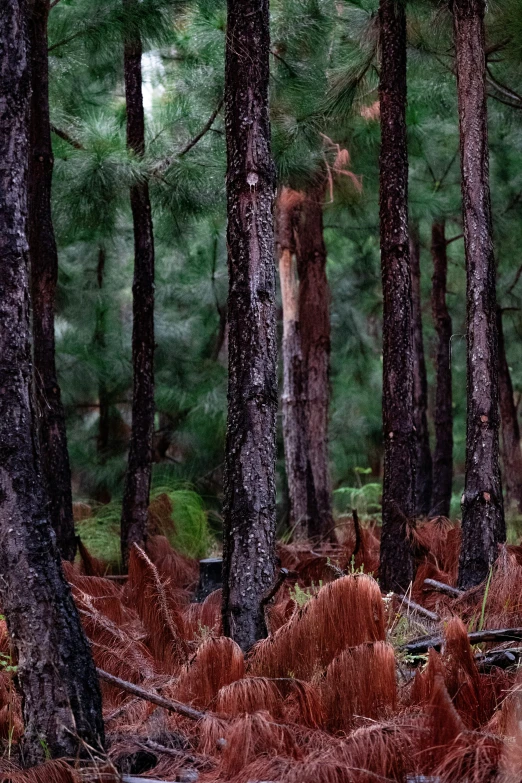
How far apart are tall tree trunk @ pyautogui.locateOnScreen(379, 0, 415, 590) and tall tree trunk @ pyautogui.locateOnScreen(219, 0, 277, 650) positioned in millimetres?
1883

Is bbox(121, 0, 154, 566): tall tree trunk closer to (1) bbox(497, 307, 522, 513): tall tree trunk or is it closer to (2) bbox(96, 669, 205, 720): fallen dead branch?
(2) bbox(96, 669, 205, 720): fallen dead branch

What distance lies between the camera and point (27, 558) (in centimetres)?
344

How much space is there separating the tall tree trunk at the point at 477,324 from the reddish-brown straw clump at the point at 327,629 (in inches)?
104

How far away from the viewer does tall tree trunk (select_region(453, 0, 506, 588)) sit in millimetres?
6492

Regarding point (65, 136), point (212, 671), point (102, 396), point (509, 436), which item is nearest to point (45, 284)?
point (65, 136)

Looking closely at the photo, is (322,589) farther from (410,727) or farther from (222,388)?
(222,388)

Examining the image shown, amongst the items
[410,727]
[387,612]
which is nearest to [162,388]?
[387,612]

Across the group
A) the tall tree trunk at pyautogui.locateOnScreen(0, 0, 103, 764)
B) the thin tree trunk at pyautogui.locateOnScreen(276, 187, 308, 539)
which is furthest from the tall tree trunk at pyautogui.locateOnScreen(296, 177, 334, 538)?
the tall tree trunk at pyautogui.locateOnScreen(0, 0, 103, 764)

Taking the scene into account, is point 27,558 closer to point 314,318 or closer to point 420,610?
point 420,610

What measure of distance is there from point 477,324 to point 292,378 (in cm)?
455

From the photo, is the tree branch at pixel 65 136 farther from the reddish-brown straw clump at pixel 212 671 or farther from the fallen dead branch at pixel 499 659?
the fallen dead branch at pixel 499 659

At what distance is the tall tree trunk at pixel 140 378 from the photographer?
28.9 ft

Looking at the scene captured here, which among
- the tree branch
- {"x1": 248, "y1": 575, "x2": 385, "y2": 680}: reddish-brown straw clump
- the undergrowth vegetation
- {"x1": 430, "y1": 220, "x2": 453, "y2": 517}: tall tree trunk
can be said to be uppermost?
the tree branch

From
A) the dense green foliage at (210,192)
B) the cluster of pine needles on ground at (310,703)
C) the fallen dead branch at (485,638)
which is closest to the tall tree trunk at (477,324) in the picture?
the dense green foliage at (210,192)
